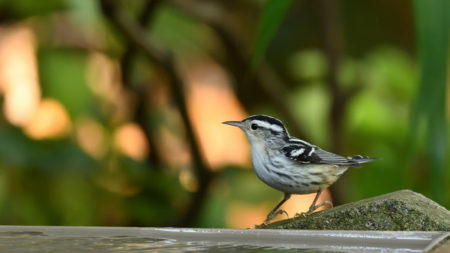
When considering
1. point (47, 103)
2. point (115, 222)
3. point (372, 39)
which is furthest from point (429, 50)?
point (372, 39)

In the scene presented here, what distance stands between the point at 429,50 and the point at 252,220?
3.24 meters

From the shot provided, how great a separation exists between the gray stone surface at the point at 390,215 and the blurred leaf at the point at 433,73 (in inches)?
6.3

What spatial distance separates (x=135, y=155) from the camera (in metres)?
5.22

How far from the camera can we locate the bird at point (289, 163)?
281 cm

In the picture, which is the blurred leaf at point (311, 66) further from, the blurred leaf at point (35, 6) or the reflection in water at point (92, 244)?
the reflection in water at point (92, 244)

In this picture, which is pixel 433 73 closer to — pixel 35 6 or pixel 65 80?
pixel 65 80

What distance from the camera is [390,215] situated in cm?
220

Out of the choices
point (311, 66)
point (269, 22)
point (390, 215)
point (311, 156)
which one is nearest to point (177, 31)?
point (311, 66)

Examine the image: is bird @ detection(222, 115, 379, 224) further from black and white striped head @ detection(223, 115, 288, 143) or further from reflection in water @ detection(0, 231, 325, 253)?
reflection in water @ detection(0, 231, 325, 253)

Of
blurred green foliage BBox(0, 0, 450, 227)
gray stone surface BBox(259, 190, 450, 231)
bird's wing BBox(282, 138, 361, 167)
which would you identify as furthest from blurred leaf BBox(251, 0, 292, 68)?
blurred green foliage BBox(0, 0, 450, 227)

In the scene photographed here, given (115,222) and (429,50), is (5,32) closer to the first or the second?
(115,222)

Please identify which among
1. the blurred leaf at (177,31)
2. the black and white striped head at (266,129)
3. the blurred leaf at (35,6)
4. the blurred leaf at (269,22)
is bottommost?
the black and white striped head at (266,129)

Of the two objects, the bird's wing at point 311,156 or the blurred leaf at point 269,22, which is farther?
the bird's wing at point 311,156

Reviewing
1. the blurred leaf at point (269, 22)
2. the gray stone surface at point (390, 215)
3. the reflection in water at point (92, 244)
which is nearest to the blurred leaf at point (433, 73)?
the gray stone surface at point (390, 215)
